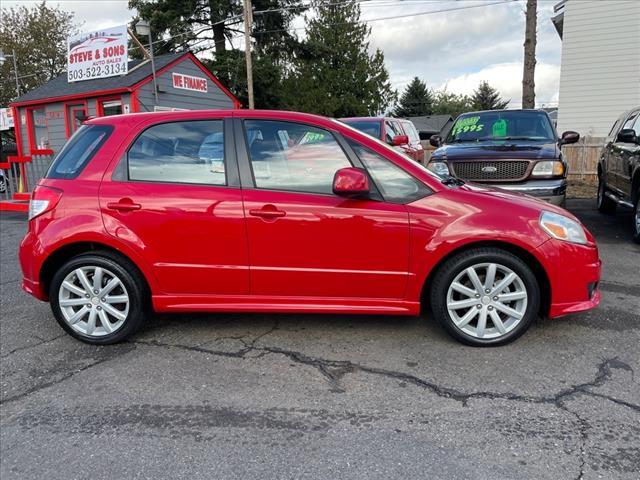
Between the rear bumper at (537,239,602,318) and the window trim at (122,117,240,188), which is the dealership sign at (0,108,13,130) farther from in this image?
the rear bumper at (537,239,602,318)

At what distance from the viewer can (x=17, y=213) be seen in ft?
37.5

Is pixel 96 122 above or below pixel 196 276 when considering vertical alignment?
above

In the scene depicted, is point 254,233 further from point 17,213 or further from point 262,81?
point 262,81

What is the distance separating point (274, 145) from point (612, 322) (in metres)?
3.06

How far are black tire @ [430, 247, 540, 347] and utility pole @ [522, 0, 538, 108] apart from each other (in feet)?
39.2

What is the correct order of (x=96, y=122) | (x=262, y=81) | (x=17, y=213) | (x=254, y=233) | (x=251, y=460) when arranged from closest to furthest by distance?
(x=251, y=460) → (x=254, y=233) → (x=96, y=122) → (x=17, y=213) → (x=262, y=81)

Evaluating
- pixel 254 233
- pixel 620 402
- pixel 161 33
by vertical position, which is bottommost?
pixel 620 402

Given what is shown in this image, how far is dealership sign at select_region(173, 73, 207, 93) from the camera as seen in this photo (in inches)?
647

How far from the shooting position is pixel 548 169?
6.30 metres

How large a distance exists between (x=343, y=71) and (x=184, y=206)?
33673 millimetres

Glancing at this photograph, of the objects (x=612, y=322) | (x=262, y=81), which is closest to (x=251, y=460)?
(x=612, y=322)

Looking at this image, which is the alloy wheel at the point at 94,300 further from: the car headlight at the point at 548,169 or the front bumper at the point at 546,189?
the car headlight at the point at 548,169

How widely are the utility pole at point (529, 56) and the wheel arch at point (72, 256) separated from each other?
1308cm

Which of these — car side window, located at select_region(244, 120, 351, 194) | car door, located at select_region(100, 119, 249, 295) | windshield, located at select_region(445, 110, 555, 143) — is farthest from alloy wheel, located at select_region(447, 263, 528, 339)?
windshield, located at select_region(445, 110, 555, 143)
